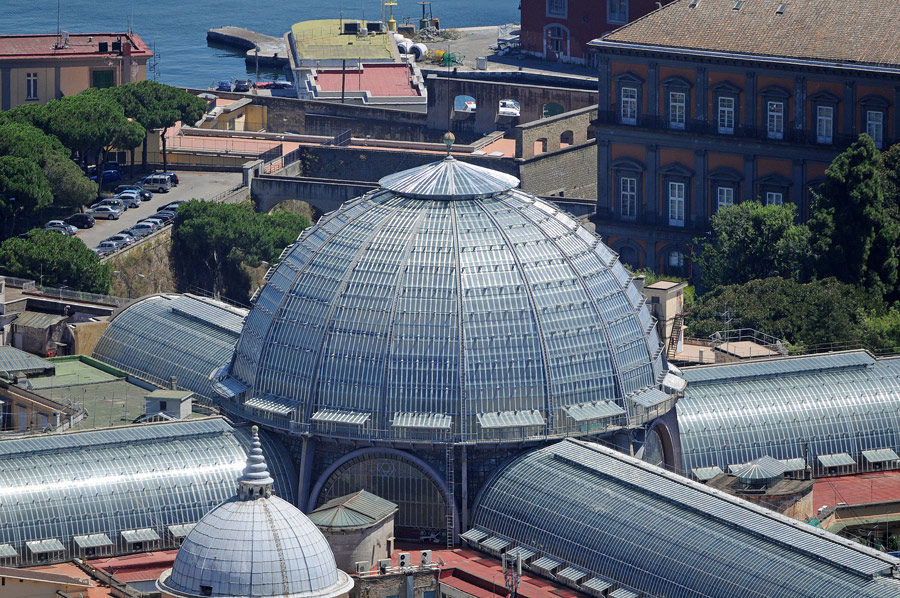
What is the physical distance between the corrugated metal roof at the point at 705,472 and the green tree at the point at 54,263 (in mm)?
60581

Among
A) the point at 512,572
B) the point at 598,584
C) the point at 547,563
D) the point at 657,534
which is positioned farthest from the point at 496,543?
the point at 657,534

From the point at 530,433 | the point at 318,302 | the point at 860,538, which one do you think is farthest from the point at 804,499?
the point at 318,302

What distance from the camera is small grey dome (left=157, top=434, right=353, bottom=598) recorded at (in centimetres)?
11312

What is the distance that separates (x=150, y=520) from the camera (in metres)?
133

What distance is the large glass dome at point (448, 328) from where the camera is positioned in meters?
134

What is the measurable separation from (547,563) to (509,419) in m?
9.16

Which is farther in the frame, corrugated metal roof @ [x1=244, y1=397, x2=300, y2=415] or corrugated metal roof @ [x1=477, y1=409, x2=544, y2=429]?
corrugated metal roof @ [x1=244, y1=397, x2=300, y2=415]

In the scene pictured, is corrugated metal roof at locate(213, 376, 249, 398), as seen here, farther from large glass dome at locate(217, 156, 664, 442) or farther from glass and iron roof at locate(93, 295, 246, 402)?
glass and iron roof at locate(93, 295, 246, 402)

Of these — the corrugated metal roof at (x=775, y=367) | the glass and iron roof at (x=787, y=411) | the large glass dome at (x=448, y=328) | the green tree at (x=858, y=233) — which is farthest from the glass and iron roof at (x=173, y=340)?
the green tree at (x=858, y=233)

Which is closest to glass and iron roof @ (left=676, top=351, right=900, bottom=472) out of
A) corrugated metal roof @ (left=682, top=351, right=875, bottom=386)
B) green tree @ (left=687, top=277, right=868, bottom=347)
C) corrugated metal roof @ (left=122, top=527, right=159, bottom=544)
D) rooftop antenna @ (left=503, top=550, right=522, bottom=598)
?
corrugated metal roof @ (left=682, top=351, right=875, bottom=386)

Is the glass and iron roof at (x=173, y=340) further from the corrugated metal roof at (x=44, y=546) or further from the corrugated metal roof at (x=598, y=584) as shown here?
the corrugated metal roof at (x=598, y=584)

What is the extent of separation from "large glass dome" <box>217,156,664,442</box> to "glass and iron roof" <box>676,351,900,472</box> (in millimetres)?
5935

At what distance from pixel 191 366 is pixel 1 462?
79.6 ft

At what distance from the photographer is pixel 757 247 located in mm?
191750
